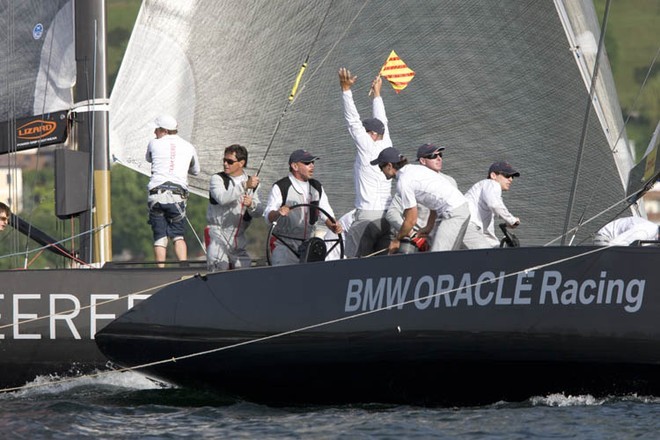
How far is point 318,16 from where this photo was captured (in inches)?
449

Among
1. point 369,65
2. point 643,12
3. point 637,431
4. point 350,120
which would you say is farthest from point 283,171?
point 643,12

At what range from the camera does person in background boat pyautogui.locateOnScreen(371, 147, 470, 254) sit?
844 cm

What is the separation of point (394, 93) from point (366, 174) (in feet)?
6.82

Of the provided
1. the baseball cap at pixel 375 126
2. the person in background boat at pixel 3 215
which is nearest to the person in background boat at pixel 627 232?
the baseball cap at pixel 375 126

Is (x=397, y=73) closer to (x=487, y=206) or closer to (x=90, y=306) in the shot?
(x=487, y=206)

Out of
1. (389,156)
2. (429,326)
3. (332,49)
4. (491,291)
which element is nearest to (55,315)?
(389,156)

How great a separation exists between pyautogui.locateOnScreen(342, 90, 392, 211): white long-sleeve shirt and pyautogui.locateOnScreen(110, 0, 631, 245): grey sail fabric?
5.28 ft

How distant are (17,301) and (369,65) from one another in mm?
3175

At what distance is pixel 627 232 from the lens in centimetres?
918

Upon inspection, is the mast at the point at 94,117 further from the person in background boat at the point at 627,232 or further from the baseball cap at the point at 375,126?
the person in background boat at the point at 627,232

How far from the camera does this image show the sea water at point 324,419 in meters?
7.55

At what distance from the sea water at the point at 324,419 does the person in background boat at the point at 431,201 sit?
3.07 ft

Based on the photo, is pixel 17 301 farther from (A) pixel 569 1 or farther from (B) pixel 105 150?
(A) pixel 569 1

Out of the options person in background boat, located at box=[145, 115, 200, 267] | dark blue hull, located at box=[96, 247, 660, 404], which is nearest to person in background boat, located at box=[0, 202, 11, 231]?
person in background boat, located at box=[145, 115, 200, 267]
